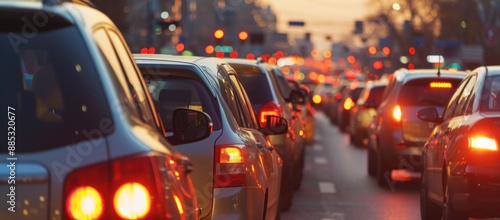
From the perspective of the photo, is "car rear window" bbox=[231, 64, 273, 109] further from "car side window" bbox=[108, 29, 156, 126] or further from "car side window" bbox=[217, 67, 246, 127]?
"car side window" bbox=[108, 29, 156, 126]

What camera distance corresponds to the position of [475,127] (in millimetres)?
10242

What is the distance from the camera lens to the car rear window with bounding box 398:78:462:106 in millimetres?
17625

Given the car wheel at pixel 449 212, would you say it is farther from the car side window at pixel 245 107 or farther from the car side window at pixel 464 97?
the car side window at pixel 245 107

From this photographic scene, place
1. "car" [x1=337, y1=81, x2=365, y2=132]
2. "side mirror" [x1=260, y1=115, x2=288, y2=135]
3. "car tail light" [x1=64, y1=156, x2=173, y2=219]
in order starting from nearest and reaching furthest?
"car tail light" [x1=64, y1=156, x2=173, y2=219] < "side mirror" [x1=260, y1=115, x2=288, y2=135] < "car" [x1=337, y1=81, x2=365, y2=132]

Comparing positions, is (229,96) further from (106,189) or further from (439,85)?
(439,85)

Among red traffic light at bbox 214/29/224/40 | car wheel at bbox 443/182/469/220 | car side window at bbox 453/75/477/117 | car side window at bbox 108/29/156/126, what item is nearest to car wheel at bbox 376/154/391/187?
car side window at bbox 453/75/477/117

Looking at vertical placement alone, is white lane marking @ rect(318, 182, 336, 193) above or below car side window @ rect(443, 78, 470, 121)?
below

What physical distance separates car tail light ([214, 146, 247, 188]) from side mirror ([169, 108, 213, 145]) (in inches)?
75.8

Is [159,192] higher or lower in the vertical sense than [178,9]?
lower

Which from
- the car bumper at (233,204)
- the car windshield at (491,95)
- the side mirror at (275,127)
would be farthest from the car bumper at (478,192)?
the car bumper at (233,204)

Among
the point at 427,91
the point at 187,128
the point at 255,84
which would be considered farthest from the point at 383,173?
the point at 187,128

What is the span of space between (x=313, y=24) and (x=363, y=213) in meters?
142

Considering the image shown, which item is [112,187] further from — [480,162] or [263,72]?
[263,72]

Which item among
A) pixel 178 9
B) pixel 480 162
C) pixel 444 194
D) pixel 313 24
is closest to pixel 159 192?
pixel 480 162
